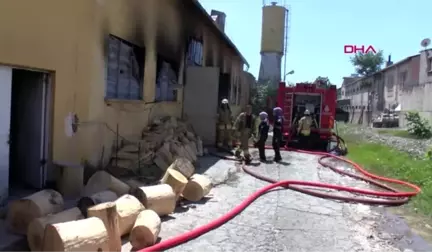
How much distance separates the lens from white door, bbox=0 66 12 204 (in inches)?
223

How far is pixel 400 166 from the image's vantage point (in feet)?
39.9

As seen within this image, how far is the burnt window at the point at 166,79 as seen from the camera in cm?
1182

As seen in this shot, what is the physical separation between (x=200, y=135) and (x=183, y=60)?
2341 mm

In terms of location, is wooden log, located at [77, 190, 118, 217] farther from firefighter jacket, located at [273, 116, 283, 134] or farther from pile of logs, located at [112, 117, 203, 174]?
firefighter jacket, located at [273, 116, 283, 134]

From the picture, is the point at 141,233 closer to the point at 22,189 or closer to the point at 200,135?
the point at 22,189

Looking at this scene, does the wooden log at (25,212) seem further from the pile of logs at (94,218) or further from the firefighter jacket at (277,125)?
the firefighter jacket at (277,125)

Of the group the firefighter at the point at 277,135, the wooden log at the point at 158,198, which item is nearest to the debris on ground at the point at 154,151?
the wooden log at the point at 158,198

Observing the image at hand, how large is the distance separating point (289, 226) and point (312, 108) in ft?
34.2

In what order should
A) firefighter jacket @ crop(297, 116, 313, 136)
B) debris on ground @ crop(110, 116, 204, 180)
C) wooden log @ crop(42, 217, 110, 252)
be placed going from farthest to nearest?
firefighter jacket @ crop(297, 116, 313, 136)
debris on ground @ crop(110, 116, 204, 180)
wooden log @ crop(42, 217, 110, 252)

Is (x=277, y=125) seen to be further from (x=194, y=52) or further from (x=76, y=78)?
(x=76, y=78)

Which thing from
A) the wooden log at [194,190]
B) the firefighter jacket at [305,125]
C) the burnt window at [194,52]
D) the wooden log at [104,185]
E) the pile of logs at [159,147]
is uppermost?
the burnt window at [194,52]

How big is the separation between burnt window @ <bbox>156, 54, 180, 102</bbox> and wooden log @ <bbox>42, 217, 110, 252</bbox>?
25.1 feet

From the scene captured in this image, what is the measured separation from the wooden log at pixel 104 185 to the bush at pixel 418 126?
66.7 ft

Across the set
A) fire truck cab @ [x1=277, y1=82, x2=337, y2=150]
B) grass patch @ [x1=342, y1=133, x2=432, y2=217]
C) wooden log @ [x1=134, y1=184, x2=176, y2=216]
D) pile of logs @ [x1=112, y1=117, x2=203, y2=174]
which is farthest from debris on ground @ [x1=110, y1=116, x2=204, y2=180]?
fire truck cab @ [x1=277, y1=82, x2=337, y2=150]
